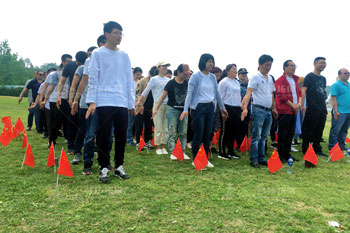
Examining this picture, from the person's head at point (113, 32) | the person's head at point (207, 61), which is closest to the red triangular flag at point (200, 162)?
the person's head at point (207, 61)

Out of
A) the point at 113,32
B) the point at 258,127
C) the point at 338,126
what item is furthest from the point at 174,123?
the point at 338,126

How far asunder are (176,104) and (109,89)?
86.7 inches

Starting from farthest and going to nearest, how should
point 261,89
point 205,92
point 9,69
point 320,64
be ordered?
1. point 9,69
2. point 320,64
3. point 261,89
4. point 205,92

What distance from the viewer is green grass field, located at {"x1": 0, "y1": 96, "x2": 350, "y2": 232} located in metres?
2.49

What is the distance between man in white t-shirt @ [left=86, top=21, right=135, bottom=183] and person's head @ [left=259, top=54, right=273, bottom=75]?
261 cm

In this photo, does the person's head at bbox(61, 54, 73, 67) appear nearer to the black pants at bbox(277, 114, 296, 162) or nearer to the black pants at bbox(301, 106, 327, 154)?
the black pants at bbox(277, 114, 296, 162)

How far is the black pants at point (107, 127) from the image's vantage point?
3561 mm

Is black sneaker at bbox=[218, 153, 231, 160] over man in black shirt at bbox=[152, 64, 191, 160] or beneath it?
beneath

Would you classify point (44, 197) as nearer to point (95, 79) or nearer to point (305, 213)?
point (95, 79)

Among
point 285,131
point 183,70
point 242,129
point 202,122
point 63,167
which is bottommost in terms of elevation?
point 63,167

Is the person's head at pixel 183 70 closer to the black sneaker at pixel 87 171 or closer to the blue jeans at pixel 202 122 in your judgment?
the blue jeans at pixel 202 122

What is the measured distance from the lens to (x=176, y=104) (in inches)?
217

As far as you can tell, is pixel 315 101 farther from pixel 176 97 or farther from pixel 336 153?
pixel 176 97

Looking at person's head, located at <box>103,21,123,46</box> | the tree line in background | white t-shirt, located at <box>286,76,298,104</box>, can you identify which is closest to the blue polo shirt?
white t-shirt, located at <box>286,76,298,104</box>
